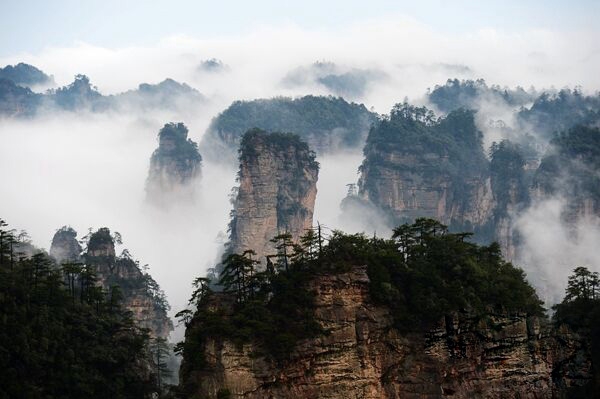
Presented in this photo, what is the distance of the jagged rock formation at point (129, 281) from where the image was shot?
124 m

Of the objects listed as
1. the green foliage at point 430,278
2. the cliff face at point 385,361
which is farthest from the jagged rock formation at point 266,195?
the cliff face at point 385,361

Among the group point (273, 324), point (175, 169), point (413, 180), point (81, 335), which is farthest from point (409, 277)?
point (175, 169)

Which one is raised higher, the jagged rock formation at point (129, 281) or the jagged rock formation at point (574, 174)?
the jagged rock formation at point (574, 174)

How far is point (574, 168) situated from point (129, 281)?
182ft

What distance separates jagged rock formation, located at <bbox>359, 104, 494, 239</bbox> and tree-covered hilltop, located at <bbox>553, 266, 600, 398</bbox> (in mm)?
67884

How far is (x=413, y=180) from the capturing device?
159250 millimetres

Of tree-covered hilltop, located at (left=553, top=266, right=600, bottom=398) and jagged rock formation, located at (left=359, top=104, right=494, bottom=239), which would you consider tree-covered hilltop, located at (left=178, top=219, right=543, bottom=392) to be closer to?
tree-covered hilltop, located at (left=553, top=266, right=600, bottom=398)

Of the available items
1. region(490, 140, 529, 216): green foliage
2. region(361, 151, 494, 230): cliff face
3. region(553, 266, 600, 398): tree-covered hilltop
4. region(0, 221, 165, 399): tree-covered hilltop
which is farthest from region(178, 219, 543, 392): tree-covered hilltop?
region(361, 151, 494, 230): cliff face

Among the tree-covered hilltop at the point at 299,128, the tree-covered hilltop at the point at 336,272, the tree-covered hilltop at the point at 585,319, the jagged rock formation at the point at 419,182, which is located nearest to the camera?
the tree-covered hilltop at the point at 336,272

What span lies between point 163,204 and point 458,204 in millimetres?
40907

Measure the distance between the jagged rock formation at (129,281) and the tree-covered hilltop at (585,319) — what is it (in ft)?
164

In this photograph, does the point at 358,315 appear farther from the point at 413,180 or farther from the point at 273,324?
the point at 413,180

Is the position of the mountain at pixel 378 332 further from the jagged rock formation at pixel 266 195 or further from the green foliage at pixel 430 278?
the jagged rock formation at pixel 266 195

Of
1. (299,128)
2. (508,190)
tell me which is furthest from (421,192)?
(299,128)
